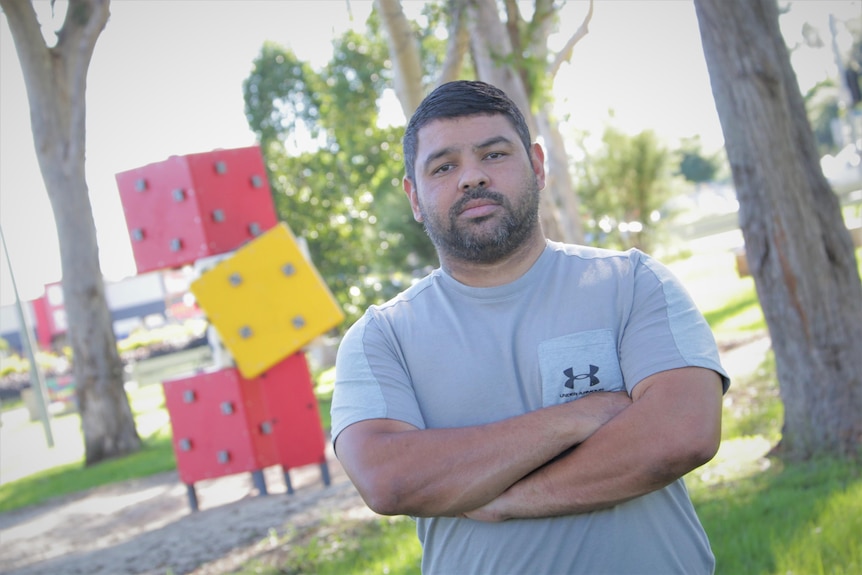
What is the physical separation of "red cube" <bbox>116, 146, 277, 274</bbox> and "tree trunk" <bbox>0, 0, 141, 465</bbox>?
4.88 meters

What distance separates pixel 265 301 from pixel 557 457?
5104 millimetres

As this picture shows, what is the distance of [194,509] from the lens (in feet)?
25.4

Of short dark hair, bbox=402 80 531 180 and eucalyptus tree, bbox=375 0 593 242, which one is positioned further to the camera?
eucalyptus tree, bbox=375 0 593 242

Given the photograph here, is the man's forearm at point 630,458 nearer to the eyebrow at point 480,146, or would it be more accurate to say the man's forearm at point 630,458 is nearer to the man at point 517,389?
the man at point 517,389

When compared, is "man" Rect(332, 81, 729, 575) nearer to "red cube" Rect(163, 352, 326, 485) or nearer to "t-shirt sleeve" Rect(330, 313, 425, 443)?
"t-shirt sleeve" Rect(330, 313, 425, 443)

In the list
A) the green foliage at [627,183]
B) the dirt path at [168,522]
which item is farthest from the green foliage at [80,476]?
the green foliage at [627,183]

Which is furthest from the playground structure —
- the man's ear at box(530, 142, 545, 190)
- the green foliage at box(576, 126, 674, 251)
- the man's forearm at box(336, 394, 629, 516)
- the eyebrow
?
the green foliage at box(576, 126, 674, 251)

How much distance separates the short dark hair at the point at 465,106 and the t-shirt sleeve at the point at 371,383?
0.49 meters

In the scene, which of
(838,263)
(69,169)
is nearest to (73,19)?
(69,169)

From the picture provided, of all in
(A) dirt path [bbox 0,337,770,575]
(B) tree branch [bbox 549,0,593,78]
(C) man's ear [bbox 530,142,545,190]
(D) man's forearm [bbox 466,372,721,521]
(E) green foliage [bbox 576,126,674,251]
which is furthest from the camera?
(E) green foliage [bbox 576,126,674,251]

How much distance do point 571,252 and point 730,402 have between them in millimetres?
6212

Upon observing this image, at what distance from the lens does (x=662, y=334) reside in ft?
6.62

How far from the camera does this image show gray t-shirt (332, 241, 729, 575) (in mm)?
1915

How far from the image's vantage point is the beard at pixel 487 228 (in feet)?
6.89
